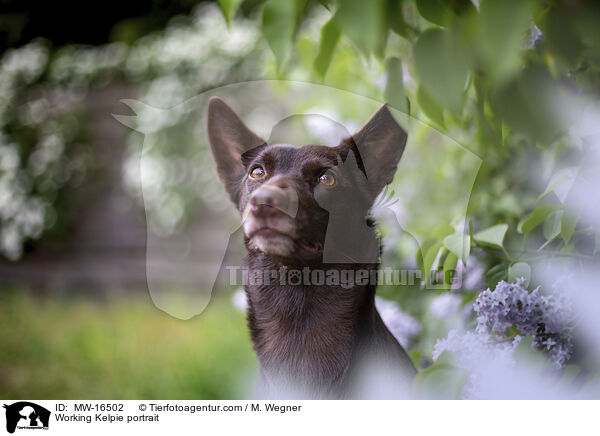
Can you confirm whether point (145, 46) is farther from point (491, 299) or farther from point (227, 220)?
point (491, 299)

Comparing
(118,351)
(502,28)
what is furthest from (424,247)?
(118,351)

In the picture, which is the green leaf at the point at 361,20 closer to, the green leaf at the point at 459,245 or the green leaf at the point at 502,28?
the green leaf at the point at 502,28

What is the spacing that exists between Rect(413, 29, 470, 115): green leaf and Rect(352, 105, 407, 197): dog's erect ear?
173 mm

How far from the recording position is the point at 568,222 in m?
0.83

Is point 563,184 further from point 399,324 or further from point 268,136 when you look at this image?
point 268,136

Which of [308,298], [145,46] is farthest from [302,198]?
[145,46]

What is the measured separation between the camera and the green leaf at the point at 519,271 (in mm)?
855

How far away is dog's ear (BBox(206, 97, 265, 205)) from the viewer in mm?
807

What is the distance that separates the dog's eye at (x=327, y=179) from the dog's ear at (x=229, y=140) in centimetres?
14

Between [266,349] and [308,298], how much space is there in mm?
128

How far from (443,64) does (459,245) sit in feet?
1.18
